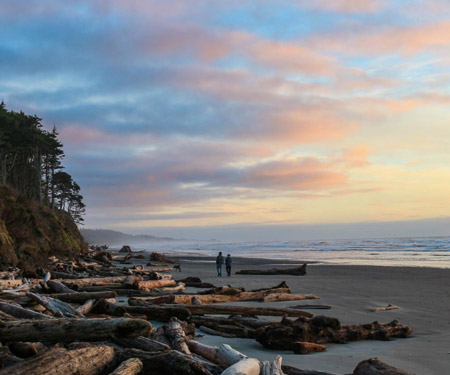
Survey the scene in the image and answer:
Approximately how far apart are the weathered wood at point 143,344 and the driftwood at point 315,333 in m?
2.44

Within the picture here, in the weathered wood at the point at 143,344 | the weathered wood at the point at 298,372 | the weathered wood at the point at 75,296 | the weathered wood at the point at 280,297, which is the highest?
the weathered wood at the point at 143,344

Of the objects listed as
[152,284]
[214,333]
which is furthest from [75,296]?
[152,284]

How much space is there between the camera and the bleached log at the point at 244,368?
4.79 m

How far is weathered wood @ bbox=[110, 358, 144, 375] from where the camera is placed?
4.79 metres

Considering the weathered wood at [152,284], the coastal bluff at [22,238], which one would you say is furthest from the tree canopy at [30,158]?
the weathered wood at [152,284]

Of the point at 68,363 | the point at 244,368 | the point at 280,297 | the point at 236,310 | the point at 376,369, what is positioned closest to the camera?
the point at 68,363

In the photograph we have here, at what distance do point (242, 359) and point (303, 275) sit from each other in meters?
23.2

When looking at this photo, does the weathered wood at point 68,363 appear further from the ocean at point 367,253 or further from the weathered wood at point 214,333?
the ocean at point 367,253

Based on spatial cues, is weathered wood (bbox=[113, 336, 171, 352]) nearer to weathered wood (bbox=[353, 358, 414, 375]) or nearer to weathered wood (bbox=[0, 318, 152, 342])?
weathered wood (bbox=[0, 318, 152, 342])

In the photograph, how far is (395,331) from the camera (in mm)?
9195

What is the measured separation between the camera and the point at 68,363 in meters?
4.76

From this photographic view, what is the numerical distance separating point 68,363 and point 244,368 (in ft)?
5.68

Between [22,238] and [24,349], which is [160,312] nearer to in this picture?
[24,349]

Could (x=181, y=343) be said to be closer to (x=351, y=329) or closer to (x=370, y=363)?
(x=370, y=363)
